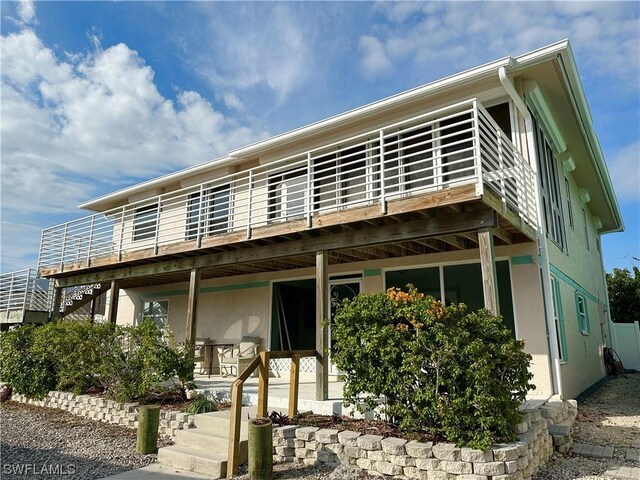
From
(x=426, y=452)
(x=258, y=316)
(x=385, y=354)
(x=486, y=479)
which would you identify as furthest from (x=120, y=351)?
(x=486, y=479)

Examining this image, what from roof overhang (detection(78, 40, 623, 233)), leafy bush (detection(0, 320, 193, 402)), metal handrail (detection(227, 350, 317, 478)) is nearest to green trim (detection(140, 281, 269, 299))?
leafy bush (detection(0, 320, 193, 402))

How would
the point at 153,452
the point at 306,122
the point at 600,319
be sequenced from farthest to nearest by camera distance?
the point at 600,319, the point at 306,122, the point at 153,452

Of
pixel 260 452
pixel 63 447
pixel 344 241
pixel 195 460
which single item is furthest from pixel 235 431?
pixel 344 241

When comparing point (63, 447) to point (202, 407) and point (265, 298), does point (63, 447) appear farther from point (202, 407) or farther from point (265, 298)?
point (265, 298)

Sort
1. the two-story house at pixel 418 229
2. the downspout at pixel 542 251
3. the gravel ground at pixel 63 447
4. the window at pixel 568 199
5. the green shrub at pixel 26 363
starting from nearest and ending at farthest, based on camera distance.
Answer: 1. the gravel ground at pixel 63 447
2. the two-story house at pixel 418 229
3. the downspout at pixel 542 251
4. the green shrub at pixel 26 363
5. the window at pixel 568 199

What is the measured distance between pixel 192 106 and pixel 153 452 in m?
10.8

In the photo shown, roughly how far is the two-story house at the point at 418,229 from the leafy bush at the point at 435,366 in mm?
1361

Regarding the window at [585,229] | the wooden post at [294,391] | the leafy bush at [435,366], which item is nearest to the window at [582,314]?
the window at [585,229]

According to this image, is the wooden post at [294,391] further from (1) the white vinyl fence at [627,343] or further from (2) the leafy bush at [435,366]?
(1) the white vinyl fence at [627,343]

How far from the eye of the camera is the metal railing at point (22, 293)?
14.9 metres

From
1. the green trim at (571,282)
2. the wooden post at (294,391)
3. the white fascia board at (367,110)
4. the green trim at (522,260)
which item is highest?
the white fascia board at (367,110)

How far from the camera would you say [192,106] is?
1409cm

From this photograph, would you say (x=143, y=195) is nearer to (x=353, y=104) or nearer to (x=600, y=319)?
(x=353, y=104)

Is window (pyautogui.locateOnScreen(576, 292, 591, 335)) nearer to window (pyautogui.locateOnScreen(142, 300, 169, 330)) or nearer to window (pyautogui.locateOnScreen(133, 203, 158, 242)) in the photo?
window (pyautogui.locateOnScreen(133, 203, 158, 242))
